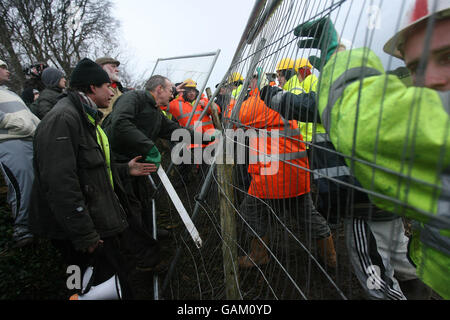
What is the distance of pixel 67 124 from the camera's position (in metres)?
1.69

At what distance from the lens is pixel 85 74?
2.01m

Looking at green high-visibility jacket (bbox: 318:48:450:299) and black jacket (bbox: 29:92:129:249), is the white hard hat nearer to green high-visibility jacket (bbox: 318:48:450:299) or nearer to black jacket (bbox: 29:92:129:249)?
green high-visibility jacket (bbox: 318:48:450:299)

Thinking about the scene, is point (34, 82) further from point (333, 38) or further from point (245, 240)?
point (333, 38)

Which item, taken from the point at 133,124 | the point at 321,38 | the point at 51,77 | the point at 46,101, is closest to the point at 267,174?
the point at 321,38

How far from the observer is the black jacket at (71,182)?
163cm

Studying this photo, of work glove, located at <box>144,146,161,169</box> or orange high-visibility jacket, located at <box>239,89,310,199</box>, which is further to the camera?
work glove, located at <box>144,146,161,169</box>

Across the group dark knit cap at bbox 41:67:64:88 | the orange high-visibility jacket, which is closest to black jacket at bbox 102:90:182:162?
dark knit cap at bbox 41:67:64:88

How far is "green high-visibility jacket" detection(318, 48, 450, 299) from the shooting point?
1.73 feet

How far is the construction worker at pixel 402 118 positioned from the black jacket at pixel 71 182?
158 cm

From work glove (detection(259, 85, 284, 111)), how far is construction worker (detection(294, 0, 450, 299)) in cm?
66

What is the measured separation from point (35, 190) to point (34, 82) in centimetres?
278

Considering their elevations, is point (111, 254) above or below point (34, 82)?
below
